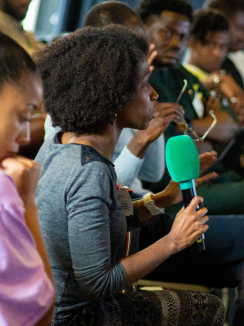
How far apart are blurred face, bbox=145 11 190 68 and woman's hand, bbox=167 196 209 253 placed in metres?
0.93

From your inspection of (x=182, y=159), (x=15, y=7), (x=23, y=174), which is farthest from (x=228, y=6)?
(x=23, y=174)

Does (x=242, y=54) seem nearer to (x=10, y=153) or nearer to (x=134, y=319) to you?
(x=134, y=319)

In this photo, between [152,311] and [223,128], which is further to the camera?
[223,128]

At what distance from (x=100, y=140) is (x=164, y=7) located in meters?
1.09

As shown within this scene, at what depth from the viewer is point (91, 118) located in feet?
2.65

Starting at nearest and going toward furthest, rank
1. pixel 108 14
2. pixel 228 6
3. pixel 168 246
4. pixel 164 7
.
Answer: pixel 168 246 → pixel 108 14 → pixel 164 7 → pixel 228 6

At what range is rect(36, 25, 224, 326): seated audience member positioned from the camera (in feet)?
2.30

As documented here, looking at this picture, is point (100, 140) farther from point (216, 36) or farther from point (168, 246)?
point (216, 36)

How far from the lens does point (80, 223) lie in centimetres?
69

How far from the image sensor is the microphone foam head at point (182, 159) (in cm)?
85

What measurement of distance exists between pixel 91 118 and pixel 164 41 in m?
0.95

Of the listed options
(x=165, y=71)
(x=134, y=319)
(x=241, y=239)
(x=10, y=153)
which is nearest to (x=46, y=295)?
(x=10, y=153)

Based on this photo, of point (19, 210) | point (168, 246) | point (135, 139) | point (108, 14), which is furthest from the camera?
point (108, 14)

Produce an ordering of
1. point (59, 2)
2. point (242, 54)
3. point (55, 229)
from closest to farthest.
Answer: point (55, 229) < point (59, 2) < point (242, 54)
